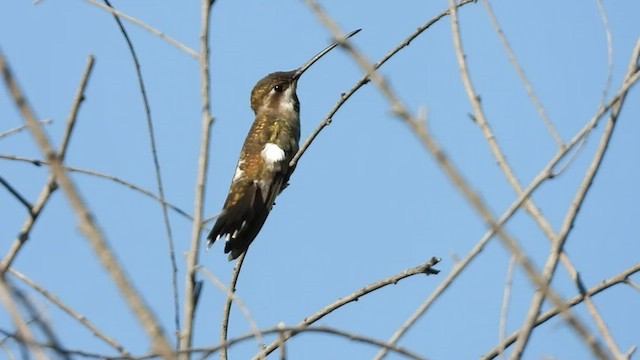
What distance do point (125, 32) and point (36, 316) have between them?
4.79ft

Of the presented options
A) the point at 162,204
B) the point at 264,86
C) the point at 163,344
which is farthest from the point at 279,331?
the point at 264,86

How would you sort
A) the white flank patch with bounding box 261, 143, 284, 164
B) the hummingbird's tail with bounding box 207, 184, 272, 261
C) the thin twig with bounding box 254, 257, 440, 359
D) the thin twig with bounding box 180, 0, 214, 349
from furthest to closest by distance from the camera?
the white flank patch with bounding box 261, 143, 284, 164 → the hummingbird's tail with bounding box 207, 184, 272, 261 → the thin twig with bounding box 254, 257, 440, 359 → the thin twig with bounding box 180, 0, 214, 349

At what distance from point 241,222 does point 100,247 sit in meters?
5.55

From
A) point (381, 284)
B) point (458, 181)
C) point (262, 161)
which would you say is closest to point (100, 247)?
point (458, 181)

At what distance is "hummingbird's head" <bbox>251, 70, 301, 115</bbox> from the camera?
9.02m

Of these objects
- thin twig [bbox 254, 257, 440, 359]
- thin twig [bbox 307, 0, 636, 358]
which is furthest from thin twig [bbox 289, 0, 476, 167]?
thin twig [bbox 307, 0, 636, 358]

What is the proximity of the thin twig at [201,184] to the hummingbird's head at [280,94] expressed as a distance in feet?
19.8

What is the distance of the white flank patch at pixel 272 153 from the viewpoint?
8227 mm

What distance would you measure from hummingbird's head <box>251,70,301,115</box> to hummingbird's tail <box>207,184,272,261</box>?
1211 millimetres

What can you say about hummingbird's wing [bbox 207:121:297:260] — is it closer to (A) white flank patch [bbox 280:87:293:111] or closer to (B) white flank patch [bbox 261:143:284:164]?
(B) white flank patch [bbox 261:143:284:164]

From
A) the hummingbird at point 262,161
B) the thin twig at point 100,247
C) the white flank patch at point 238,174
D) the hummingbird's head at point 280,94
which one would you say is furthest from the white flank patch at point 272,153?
the thin twig at point 100,247

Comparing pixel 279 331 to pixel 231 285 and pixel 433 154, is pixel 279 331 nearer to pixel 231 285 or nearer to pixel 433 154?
pixel 433 154

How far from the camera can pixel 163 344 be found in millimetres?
1858

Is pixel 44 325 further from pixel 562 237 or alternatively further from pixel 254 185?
pixel 254 185
